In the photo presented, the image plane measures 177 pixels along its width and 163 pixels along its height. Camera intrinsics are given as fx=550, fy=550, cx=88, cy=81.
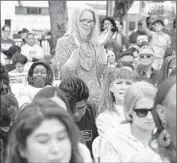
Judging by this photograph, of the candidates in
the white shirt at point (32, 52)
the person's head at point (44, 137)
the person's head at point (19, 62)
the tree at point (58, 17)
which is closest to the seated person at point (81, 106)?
the person's head at point (44, 137)

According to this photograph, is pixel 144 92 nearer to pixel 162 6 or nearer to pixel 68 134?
pixel 68 134

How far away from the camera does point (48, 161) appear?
2.57m

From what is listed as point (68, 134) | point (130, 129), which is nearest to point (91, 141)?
point (130, 129)

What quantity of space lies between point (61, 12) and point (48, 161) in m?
10.0

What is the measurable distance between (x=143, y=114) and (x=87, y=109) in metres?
1.45

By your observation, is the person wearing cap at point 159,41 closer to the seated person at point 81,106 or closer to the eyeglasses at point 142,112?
the seated person at point 81,106

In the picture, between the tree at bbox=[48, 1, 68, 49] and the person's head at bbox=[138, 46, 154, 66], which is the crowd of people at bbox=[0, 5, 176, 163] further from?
the tree at bbox=[48, 1, 68, 49]

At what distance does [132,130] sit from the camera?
3.56 metres

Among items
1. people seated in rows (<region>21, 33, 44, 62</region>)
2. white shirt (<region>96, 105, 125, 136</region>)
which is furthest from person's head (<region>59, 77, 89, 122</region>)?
people seated in rows (<region>21, 33, 44, 62</region>)

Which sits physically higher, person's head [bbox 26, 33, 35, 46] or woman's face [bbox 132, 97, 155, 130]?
woman's face [bbox 132, 97, 155, 130]

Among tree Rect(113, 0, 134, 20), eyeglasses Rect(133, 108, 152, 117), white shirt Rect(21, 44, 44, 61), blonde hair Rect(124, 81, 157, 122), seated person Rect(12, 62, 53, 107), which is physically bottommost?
white shirt Rect(21, 44, 44, 61)

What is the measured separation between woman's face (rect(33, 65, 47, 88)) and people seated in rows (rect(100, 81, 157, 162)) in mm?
2423

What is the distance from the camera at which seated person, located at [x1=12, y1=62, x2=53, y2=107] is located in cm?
543

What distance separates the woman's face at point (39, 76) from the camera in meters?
5.97
